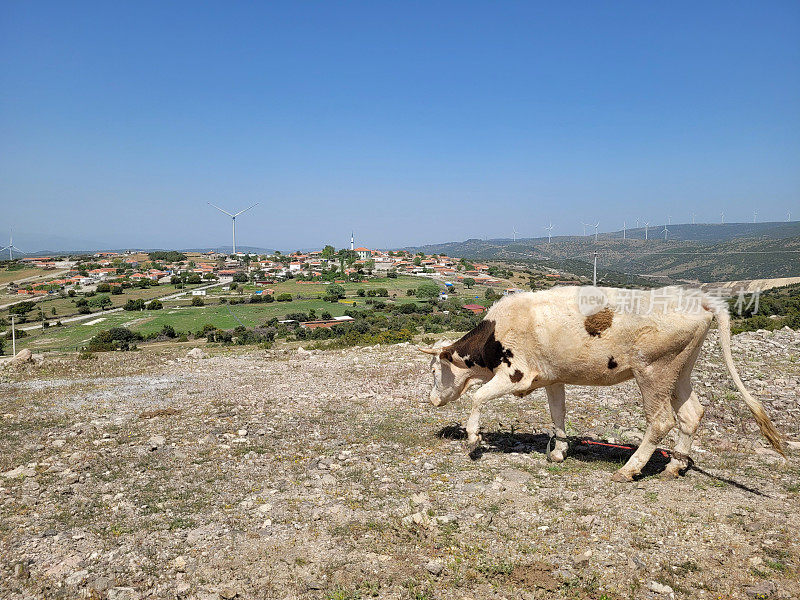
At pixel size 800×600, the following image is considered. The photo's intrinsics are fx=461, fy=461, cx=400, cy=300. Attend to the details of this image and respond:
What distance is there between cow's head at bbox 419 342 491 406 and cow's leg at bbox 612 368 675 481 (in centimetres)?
260

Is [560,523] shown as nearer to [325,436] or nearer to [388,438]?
[388,438]

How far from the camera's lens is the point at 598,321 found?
6.56 metres

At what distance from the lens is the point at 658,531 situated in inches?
204

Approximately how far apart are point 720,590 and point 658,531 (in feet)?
3.25

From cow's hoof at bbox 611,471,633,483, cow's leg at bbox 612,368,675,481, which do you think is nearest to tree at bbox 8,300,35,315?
cow's hoof at bbox 611,471,633,483

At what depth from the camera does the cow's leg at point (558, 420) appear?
7590 mm

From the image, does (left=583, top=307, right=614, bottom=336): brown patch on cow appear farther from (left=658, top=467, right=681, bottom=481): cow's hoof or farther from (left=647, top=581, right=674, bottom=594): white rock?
(left=647, top=581, right=674, bottom=594): white rock

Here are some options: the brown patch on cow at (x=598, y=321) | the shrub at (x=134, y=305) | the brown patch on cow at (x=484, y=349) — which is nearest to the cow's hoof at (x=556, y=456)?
the brown patch on cow at (x=484, y=349)

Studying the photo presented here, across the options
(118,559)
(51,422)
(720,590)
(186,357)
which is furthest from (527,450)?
(186,357)

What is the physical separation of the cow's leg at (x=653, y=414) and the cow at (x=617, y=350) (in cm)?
1

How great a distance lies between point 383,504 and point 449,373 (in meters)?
3.01

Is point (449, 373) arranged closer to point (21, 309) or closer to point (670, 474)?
point (670, 474)

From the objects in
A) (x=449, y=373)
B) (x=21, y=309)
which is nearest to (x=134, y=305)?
(x=21, y=309)

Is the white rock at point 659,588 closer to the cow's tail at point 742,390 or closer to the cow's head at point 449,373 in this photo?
the cow's tail at point 742,390
